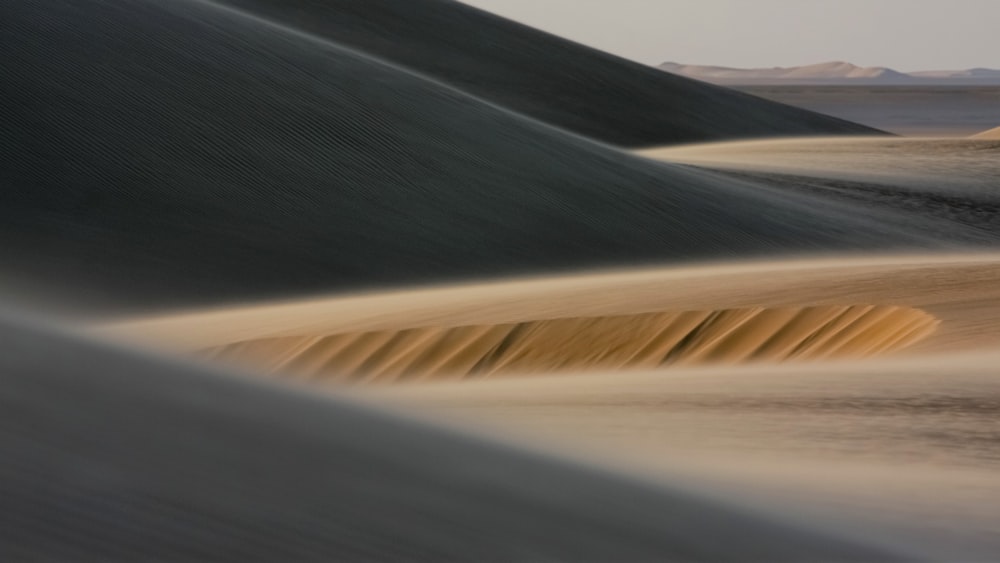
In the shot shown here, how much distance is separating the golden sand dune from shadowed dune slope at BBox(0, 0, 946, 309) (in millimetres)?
3495

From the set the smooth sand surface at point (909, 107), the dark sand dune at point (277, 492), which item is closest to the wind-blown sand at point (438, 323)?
the dark sand dune at point (277, 492)

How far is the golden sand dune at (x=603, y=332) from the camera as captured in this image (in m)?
6.77

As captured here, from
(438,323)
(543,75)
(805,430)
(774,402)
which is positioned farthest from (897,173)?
(805,430)

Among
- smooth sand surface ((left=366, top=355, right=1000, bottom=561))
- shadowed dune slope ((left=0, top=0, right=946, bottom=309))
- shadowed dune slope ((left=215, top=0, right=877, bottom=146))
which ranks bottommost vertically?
smooth sand surface ((left=366, top=355, right=1000, bottom=561))

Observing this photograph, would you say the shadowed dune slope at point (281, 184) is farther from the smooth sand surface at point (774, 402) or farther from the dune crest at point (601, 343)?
the dune crest at point (601, 343)

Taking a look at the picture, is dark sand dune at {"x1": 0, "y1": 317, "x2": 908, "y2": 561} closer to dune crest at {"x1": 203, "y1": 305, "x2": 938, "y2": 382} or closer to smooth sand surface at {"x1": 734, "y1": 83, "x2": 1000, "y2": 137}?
dune crest at {"x1": 203, "y1": 305, "x2": 938, "y2": 382}

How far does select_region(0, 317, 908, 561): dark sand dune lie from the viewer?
2.05 meters

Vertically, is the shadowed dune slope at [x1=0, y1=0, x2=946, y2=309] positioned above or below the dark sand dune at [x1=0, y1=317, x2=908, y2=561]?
above

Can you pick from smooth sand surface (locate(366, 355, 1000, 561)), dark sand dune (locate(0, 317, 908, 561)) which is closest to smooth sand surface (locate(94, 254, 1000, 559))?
smooth sand surface (locate(366, 355, 1000, 561))

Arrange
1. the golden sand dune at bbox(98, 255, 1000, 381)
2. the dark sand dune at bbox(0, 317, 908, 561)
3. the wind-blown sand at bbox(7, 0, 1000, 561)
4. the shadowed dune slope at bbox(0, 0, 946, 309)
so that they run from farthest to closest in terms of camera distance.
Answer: the shadowed dune slope at bbox(0, 0, 946, 309) → the golden sand dune at bbox(98, 255, 1000, 381) → the wind-blown sand at bbox(7, 0, 1000, 561) → the dark sand dune at bbox(0, 317, 908, 561)

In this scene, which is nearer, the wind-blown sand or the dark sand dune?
the dark sand dune

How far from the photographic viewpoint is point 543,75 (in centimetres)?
3266

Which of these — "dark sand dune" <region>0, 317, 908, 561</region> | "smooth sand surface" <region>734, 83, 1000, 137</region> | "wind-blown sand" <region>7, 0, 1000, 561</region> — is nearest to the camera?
"dark sand dune" <region>0, 317, 908, 561</region>

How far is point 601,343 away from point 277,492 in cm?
489
